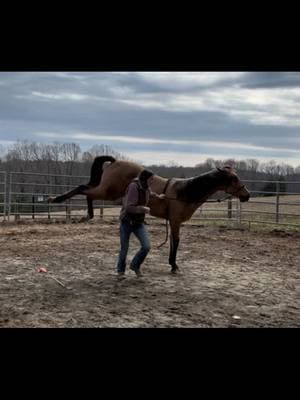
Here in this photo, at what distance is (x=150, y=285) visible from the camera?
6.50m

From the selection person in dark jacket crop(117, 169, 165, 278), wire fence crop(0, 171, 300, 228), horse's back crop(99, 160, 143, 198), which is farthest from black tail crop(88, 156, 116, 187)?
wire fence crop(0, 171, 300, 228)

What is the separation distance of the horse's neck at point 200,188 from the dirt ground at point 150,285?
1.31m

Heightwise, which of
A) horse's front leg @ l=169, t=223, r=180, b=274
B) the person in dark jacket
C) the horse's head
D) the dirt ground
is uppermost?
the horse's head

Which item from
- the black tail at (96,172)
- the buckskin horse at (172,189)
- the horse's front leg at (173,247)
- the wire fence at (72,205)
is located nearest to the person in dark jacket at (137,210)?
the horse's front leg at (173,247)

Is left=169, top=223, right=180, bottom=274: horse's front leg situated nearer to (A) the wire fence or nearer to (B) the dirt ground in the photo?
(B) the dirt ground

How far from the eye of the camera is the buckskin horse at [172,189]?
7.46m

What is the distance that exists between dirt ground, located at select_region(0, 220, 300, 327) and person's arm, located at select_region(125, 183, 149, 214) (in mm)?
1108

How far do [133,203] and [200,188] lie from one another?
1.51 m

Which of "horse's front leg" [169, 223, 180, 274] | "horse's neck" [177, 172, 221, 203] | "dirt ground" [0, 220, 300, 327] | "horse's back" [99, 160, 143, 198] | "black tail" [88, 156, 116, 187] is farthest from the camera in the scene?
"black tail" [88, 156, 116, 187]

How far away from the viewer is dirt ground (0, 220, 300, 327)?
16.0ft
